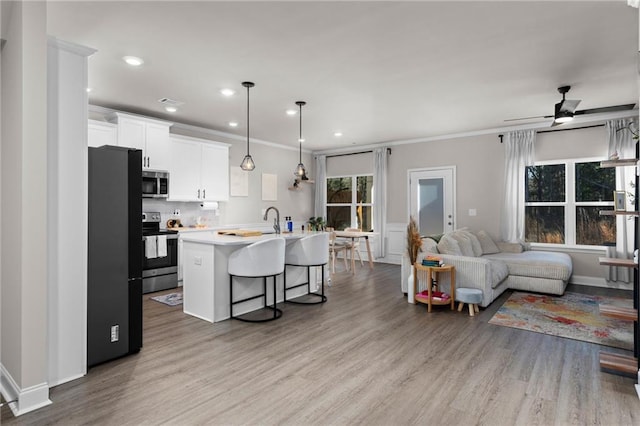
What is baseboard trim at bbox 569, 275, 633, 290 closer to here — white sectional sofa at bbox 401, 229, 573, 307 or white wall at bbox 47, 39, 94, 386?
white sectional sofa at bbox 401, 229, 573, 307

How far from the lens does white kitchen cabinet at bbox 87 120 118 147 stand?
4852 mm

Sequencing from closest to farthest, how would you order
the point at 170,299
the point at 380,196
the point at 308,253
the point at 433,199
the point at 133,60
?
the point at 133,60 < the point at 308,253 < the point at 170,299 < the point at 433,199 < the point at 380,196

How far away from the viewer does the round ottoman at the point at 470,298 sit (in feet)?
13.6

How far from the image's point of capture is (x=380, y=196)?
26.2 feet

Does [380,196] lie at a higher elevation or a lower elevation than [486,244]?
higher

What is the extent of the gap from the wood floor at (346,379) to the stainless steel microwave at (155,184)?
2.25 m

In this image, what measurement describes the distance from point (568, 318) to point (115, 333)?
4597 mm

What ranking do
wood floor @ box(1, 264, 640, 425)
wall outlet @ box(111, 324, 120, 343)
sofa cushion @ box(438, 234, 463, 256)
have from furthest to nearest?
sofa cushion @ box(438, 234, 463, 256), wall outlet @ box(111, 324, 120, 343), wood floor @ box(1, 264, 640, 425)

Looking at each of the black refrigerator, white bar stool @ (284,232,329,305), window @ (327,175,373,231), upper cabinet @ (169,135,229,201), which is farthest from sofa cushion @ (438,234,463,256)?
upper cabinet @ (169,135,229,201)

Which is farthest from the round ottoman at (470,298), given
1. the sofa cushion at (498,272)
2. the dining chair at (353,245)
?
the dining chair at (353,245)

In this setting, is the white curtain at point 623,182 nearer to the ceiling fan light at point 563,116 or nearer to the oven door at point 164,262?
the ceiling fan light at point 563,116

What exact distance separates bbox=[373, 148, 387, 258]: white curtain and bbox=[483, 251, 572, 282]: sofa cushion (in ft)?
8.60

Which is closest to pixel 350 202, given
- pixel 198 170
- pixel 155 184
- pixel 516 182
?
pixel 516 182

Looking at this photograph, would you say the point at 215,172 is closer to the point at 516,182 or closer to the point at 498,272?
the point at 498,272
